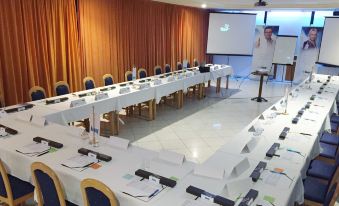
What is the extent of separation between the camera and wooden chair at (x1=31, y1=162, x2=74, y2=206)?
213 cm

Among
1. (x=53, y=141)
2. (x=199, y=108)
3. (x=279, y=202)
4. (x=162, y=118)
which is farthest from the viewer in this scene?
(x=199, y=108)

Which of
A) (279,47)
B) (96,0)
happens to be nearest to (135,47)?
(96,0)

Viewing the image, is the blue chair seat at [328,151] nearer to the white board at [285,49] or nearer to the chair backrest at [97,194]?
the chair backrest at [97,194]

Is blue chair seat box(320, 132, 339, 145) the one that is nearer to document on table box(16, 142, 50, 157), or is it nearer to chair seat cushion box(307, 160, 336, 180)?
chair seat cushion box(307, 160, 336, 180)

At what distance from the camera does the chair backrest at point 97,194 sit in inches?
75.9

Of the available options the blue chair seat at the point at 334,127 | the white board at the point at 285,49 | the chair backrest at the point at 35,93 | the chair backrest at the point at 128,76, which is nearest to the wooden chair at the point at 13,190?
the chair backrest at the point at 35,93

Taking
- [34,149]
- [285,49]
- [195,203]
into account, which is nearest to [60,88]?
[34,149]

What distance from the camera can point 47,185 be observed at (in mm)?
2252

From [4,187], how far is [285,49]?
1005cm

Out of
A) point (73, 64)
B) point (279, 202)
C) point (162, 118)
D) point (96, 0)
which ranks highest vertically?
point (96, 0)

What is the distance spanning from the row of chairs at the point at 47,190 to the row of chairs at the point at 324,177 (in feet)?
A: 5.65

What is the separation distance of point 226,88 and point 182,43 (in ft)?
7.78

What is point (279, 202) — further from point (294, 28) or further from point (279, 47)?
point (294, 28)

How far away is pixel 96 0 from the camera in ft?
22.3
